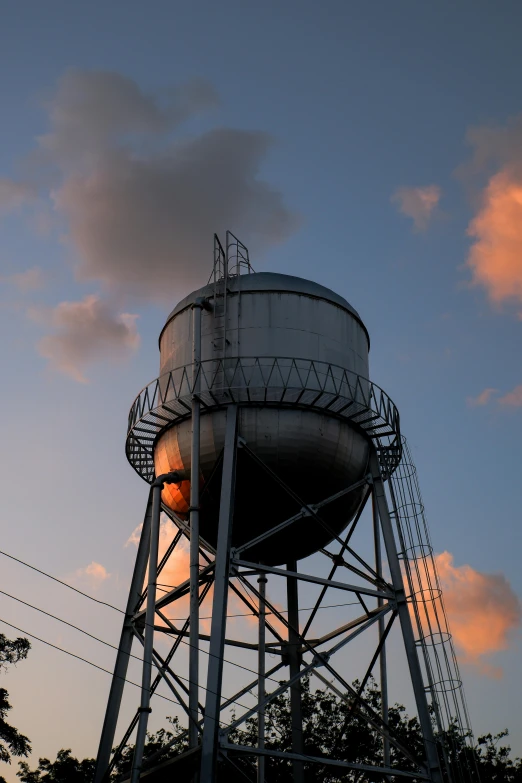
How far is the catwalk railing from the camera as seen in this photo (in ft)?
64.3

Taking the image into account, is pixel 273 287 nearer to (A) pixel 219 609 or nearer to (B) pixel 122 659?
(A) pixel 219 609

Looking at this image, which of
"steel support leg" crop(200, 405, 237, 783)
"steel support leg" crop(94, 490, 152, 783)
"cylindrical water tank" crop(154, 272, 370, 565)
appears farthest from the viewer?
"cylindrical water tank" crop(154, 272, 370, 565)

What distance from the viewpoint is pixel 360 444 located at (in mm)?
20766

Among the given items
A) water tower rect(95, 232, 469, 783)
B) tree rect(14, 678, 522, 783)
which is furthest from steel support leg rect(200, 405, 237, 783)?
tree rect(14, 678, 522, 783)

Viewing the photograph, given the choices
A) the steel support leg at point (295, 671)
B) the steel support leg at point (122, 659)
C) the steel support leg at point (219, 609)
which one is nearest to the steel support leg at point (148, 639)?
the steel support leg at point (122, 659)

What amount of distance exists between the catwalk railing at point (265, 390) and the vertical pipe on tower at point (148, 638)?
180cm

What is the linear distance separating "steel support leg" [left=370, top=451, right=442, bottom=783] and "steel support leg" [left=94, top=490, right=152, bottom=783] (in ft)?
17.3

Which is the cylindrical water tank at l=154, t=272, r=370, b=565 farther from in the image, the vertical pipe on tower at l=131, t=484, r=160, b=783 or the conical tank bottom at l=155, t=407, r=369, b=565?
the vertical pipe on tower at l=131, t=484, r=160, b=783

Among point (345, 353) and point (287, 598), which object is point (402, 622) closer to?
point (287, 598)

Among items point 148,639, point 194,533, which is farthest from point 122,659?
point 194,533

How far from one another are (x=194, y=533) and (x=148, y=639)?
2.25m

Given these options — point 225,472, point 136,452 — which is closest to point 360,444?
point 225,472

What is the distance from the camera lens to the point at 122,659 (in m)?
19.9

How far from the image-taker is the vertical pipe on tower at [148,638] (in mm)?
16766
